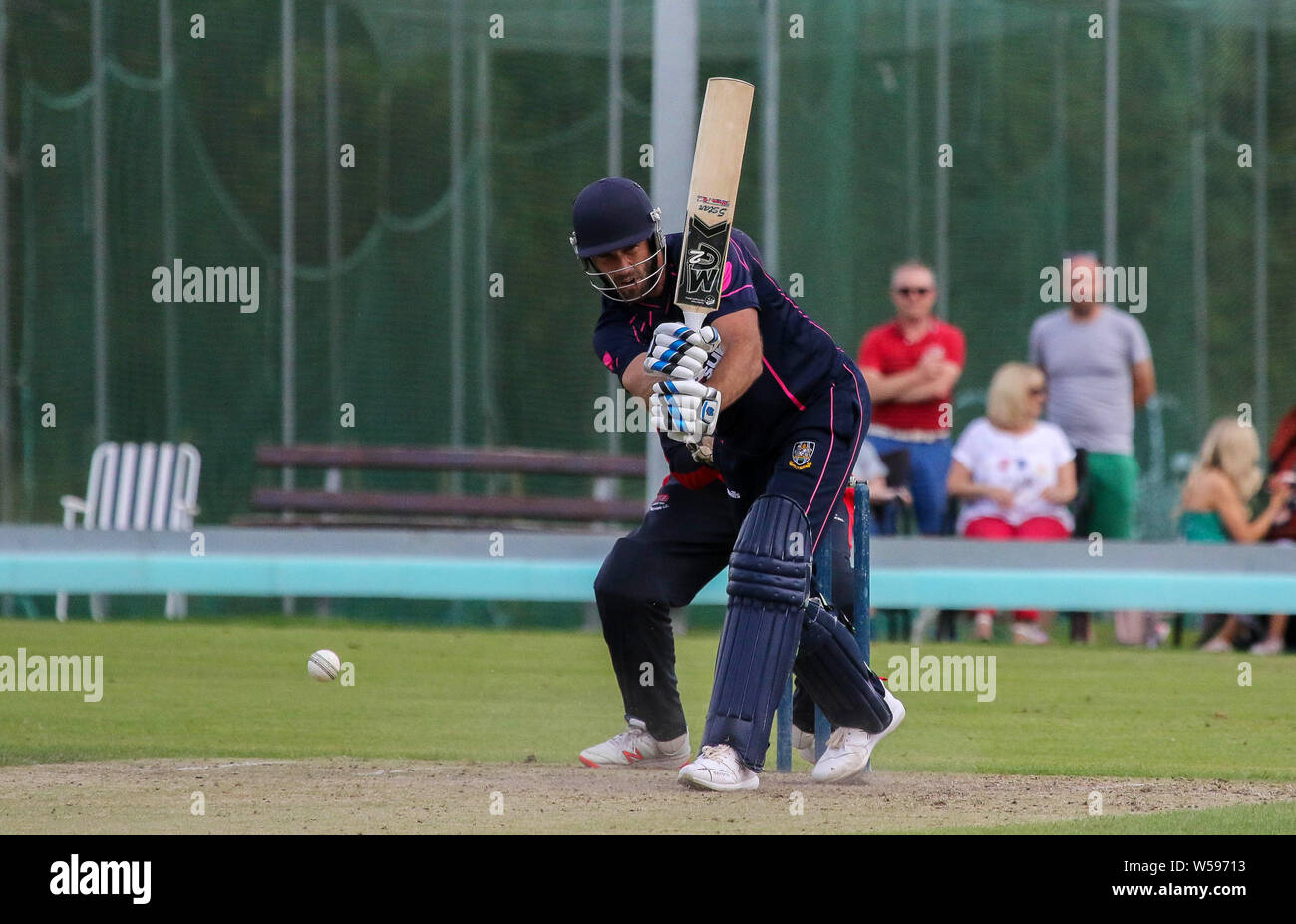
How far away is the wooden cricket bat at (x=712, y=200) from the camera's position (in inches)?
242

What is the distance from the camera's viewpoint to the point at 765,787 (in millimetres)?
6512

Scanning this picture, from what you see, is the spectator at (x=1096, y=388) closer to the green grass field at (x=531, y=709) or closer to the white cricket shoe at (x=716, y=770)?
the green grass field at (x=531, y=709)

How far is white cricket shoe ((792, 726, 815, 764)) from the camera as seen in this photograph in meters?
7.41

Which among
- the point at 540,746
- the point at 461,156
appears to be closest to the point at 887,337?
the point at 461,156

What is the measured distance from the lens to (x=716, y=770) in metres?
6.14

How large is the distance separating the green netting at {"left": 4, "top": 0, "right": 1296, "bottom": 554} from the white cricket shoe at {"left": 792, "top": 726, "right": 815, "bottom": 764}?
824cm

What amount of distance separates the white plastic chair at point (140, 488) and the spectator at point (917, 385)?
5473 mm

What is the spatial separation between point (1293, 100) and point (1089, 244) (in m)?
2.12

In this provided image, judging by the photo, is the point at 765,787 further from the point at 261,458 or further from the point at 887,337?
the point at 261,458

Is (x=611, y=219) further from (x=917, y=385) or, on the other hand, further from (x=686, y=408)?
(x=917, y=385)
